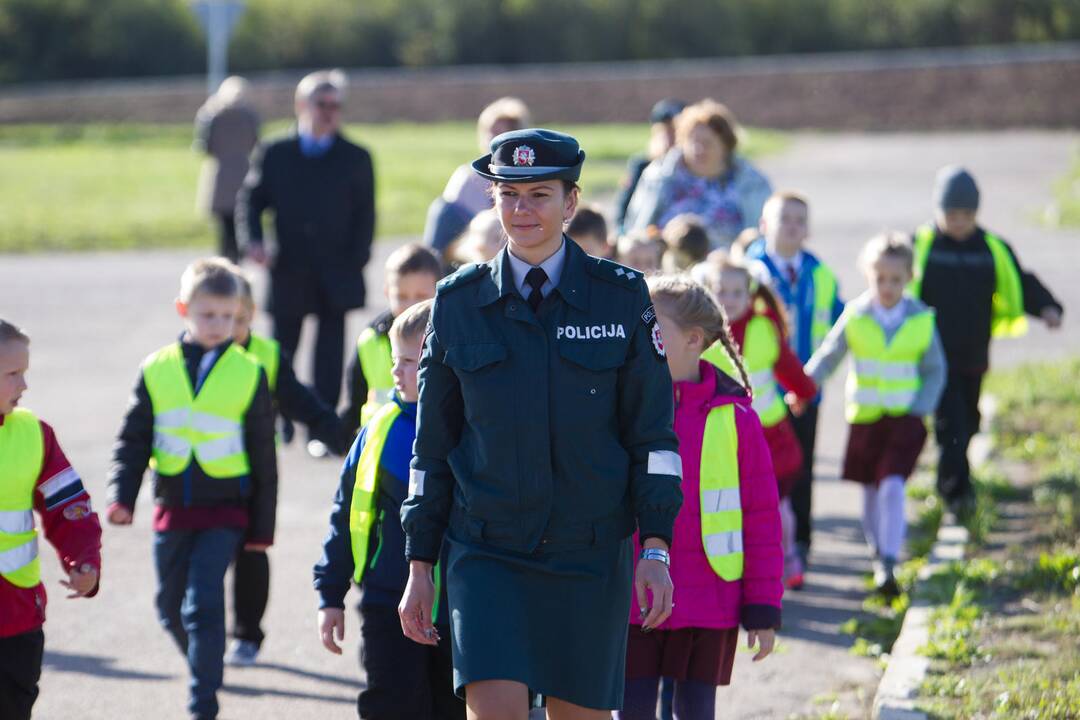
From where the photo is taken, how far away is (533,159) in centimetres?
403

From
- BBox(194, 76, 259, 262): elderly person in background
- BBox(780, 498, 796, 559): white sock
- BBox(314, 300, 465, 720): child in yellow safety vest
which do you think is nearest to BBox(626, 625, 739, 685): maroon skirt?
BBox(314, 300, 465, 720): child in yellow safety vest

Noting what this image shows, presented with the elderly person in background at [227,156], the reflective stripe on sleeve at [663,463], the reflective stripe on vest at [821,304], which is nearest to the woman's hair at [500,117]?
the reflective stripe on vest at [821,304]

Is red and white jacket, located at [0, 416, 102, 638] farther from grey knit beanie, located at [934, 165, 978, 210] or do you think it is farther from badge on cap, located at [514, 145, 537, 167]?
grey knit beanie, located at [934, 165, 978, 210]

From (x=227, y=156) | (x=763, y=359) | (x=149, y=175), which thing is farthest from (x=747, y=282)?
(x=149, y=175)

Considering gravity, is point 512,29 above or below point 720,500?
above

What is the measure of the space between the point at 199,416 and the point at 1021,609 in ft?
11.5

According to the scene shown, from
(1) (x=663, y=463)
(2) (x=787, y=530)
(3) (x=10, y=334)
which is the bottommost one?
(2) (x=787, y=530)

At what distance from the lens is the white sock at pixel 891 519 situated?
7.68m

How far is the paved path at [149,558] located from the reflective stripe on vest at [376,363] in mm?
1151

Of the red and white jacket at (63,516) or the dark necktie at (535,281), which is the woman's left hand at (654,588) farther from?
the red and white jacket at (63,516)

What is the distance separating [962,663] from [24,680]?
135 inches

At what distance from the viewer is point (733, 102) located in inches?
1870

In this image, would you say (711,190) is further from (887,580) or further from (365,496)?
(365,496)

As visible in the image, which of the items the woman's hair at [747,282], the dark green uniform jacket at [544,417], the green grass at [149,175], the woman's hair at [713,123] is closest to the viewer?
the dark green uniform jacket at [544,417]
